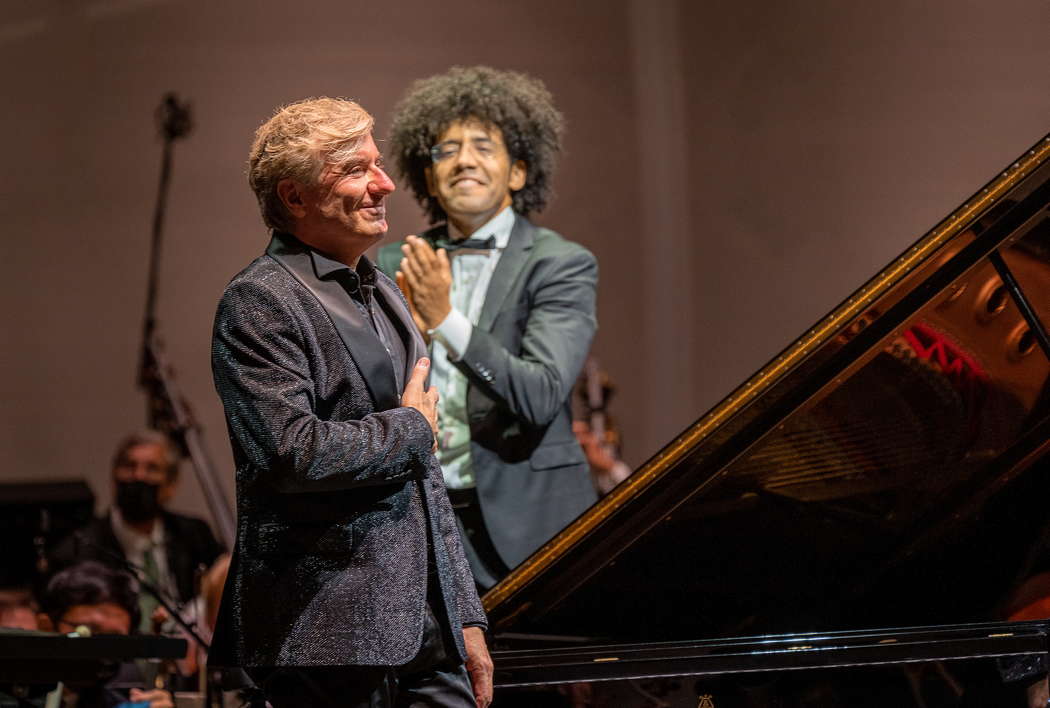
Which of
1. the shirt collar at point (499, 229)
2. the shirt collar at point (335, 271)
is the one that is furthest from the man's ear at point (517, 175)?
the shirt collar at point (335, 271)

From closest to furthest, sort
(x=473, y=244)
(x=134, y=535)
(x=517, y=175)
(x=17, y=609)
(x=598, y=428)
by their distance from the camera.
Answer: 1. (x=473, y=244)
2. (x=517, y=175)
3. (x=17, y=609)
4. (x=134, y=535)
5. (x=598, y=428)

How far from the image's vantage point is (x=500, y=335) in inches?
119

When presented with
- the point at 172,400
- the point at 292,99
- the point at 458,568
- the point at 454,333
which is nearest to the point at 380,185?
the point at 458,568

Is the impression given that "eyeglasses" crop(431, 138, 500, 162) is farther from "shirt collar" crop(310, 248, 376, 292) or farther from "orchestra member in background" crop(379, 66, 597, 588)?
"shirt collar" crop(310, 248, 376, 292)

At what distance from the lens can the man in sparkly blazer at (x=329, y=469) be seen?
1689mm

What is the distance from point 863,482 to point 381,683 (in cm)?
104

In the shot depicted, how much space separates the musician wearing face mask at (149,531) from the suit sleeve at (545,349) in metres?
1.78

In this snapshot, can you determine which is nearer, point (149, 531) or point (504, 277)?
point (504, 277)

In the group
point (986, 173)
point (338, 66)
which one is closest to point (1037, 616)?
point (986, 173)

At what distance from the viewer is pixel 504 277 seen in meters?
3.04

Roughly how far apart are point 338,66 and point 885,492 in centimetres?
388

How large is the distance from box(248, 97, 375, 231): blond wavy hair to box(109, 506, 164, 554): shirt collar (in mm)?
2703

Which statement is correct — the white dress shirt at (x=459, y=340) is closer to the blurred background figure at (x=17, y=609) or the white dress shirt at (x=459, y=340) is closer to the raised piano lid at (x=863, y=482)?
the raised piano lid at (x=863, y=482)

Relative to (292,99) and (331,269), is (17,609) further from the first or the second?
(292,99)
